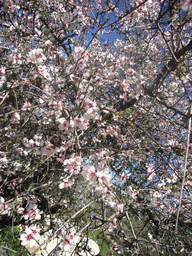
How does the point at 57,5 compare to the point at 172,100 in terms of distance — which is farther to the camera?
the point at 172,100

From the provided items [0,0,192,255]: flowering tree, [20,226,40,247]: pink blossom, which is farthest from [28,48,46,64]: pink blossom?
[20,226,40,247]: pink blossom

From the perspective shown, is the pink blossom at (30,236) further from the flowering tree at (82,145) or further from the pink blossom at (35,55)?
the pink blossom at (35,55)

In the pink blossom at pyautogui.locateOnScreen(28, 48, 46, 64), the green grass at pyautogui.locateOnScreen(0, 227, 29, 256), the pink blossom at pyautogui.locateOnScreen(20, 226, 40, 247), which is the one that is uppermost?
the pink blossom at pyautogui.locateOnScreen(28, 48, 46, 64)

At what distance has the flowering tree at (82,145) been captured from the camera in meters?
1.53

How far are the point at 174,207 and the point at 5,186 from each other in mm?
2479

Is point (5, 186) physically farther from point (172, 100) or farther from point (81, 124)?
point (172, 100)

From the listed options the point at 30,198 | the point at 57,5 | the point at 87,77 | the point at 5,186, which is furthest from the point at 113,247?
the point at 57,5

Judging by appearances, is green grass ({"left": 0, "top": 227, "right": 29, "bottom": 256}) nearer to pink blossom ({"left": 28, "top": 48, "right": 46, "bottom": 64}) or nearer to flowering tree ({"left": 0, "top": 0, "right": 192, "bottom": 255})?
flowering tree ({"left": 0, "top": 0, "right": 192, "bottom": 255})

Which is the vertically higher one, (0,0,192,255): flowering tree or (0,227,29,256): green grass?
(0,0,192,255): flowering tree

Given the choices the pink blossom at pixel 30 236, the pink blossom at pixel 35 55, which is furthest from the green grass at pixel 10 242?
the pink blossom at pixel 35 55

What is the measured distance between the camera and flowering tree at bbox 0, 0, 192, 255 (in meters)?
1.53

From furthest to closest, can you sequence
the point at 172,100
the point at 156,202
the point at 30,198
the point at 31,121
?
the point at 172,100 < the point at 31,121 < the point at 156,202 < the point at 30,198

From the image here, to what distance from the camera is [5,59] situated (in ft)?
7.89

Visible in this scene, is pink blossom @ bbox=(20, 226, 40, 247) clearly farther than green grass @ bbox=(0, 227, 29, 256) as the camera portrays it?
No
